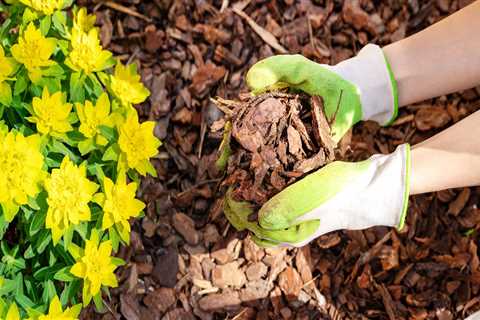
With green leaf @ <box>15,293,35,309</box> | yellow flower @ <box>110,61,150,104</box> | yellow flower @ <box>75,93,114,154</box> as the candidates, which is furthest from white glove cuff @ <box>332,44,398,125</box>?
green leaf @ <box>15,293,35,309</box>

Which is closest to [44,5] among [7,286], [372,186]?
[7,286]

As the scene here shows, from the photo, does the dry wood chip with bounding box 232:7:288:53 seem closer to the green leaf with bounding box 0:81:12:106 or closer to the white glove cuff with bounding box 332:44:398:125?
the white glove cuff with bounding box 332:44:398:125

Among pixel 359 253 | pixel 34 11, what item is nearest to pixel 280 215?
pixel 359 253

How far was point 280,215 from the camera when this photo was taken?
1.64 metres

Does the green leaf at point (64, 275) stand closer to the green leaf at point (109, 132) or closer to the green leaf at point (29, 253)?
the green leaf at point (29, 253)

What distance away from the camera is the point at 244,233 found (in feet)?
7.24

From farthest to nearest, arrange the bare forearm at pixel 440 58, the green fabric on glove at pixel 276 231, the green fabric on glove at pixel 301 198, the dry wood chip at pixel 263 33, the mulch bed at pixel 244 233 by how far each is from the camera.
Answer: the dry wood chip at pixel 263 33
the mulch bed at pixel 244 233
the bare forearm at pixel 440 58
the green fabric on glove at pixel 276 231
the green fabric on glove at pixel 301 198

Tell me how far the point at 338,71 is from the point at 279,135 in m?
0.32

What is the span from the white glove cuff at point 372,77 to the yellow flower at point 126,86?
55cm

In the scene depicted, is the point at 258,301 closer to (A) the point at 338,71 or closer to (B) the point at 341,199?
(B) the point at 341,199

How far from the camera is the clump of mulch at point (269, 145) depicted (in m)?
1.74

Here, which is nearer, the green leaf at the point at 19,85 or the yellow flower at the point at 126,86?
the green leaf at the point at 19,85

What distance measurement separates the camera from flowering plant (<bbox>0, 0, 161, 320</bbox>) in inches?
63.1

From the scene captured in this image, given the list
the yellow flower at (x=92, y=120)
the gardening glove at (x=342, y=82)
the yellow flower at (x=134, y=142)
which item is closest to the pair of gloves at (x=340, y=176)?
the gardening glove at (x=342, y=82)
